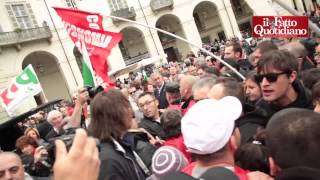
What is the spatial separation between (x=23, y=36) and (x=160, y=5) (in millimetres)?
11865

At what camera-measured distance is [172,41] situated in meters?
37.3

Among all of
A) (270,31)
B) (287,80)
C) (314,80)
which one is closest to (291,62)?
(287,80)

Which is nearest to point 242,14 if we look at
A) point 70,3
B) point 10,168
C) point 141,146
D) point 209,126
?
point 70,3

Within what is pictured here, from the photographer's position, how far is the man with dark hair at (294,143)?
5.70 ft

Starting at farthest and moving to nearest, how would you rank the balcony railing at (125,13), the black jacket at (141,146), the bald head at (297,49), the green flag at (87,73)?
the balcony railing at (125,13), the green flag at (87,73), the bald head at (297,49), the black jacket at (141,146)

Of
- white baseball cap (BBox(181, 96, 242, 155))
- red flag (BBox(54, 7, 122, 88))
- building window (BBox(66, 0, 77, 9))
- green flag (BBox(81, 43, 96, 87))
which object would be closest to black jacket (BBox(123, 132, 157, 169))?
white baseball cap (BBox(181, 96, 242, 155))

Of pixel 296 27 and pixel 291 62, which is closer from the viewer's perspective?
pixel 291 62

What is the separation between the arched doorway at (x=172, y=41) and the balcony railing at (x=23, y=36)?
12.0m

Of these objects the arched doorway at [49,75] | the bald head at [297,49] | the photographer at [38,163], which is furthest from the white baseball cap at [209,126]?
the arched doorway at [49,75]

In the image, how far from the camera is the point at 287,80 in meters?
A: 3.24

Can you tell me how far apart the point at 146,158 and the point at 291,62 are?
1.36 meters

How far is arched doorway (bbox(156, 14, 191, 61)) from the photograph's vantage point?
121 ft

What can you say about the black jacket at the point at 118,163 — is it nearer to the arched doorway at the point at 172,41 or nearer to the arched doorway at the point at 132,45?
the arched doorway at the point at 132,45

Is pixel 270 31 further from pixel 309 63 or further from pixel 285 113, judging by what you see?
pixel 285 113
